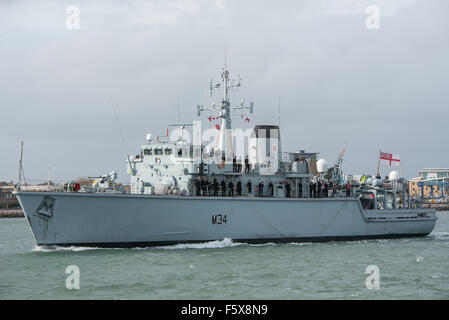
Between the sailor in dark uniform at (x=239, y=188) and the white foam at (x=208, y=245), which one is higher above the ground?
the sailor in dark uniform at (x=239, y=188)

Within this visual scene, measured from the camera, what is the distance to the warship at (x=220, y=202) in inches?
909

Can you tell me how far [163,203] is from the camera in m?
24.2

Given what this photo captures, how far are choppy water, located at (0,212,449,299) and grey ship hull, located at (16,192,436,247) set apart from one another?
610 mm

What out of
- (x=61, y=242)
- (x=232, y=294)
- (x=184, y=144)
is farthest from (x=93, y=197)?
(x=232, y=294)

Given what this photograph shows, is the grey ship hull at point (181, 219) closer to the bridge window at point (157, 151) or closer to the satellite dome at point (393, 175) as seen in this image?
the bridge window at point (157, 151)

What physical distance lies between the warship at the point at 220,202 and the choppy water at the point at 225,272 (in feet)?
2.81

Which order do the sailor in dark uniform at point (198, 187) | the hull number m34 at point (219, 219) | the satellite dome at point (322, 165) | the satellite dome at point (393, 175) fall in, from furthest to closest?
1. the satellite dome at point (393, 175)
2. the satellite dome at point (322, 165)
3. the sailor in dark uniform at point (198, 187)
4. the hull number m34 at point (219, 219)

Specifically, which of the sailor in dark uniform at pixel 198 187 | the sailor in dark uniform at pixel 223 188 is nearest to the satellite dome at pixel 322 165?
the sailor in dark uniform at pixel 223 188

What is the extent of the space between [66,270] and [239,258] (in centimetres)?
684

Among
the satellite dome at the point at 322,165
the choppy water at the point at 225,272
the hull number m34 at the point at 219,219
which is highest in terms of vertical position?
the satellite dome at the point at 322,165

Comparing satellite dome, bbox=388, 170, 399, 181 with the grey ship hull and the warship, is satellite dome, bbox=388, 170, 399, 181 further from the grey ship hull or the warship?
the grey ship hull

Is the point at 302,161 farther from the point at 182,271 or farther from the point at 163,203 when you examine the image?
the point at 182,271

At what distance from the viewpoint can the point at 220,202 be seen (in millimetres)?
25750

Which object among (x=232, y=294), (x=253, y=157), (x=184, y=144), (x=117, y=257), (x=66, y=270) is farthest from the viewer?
(x=253, y=157)
